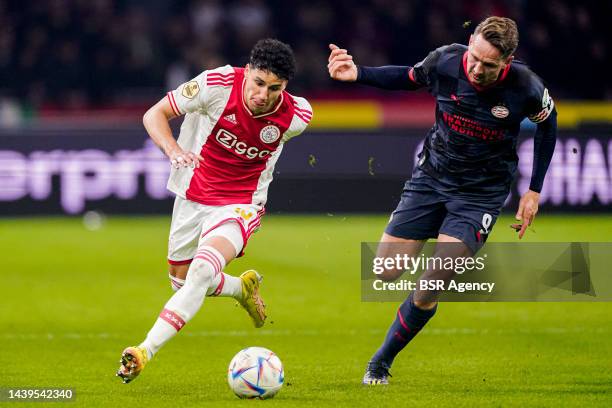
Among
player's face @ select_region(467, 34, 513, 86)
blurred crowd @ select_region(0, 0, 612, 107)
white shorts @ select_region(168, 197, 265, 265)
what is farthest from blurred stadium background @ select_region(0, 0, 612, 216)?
player's face @ select_region(467, 34, 513, 86)

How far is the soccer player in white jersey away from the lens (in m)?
6.86

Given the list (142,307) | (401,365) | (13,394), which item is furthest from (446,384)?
(142,307)

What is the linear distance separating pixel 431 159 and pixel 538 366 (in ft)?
5.25

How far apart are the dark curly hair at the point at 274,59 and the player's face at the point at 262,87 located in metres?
0.04

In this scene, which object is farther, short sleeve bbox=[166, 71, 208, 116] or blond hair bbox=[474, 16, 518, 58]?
short sleeve bbox=[166, 71, 208, 116]

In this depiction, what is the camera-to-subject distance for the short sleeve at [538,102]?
677 centimetres

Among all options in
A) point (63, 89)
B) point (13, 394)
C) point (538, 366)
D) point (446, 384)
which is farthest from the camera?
point (63, 89)

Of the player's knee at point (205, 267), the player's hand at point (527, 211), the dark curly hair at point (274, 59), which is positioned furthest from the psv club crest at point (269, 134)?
the player's hand at point (527, 211)

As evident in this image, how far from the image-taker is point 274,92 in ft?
23.0

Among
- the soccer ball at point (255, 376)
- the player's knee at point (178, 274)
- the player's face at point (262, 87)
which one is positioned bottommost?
the soccer ball at point (255, 376)

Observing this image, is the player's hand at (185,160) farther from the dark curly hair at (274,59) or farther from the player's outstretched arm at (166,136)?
the dark curly hair at (274,59)

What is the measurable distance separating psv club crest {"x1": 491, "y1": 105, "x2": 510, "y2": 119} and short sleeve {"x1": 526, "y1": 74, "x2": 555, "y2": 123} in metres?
0.13

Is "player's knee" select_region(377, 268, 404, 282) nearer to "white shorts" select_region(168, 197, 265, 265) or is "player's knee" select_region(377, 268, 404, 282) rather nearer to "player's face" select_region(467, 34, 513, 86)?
"white shorts" select_region(168, 197, 265, 265)

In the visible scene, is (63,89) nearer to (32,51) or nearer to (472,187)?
(32,51)
